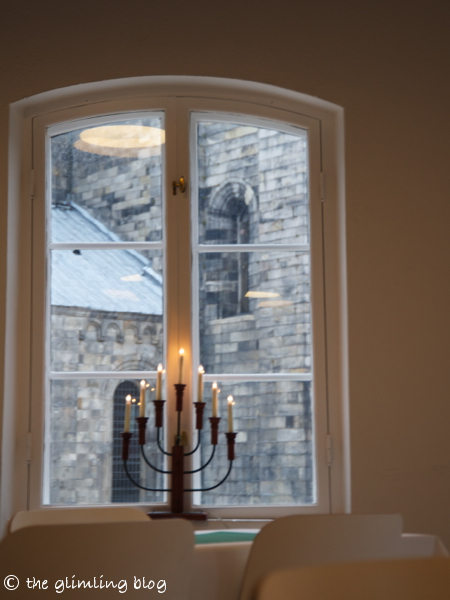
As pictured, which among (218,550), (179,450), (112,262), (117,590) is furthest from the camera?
A: (112,262)

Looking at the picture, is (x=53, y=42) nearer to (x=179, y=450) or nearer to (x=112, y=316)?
(x=112, y=316)

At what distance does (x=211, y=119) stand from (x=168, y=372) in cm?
114

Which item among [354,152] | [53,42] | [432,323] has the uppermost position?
[53,42]

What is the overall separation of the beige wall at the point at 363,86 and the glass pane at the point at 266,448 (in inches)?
10.2

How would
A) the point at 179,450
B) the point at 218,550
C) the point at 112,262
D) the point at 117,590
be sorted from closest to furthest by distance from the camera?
the point at 117,590 → the point at 218,550 → the point at 179,450 → the point at 112,262

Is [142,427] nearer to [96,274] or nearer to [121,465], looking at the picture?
[121,465]

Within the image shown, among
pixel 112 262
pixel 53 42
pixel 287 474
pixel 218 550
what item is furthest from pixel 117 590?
pixel 53 42

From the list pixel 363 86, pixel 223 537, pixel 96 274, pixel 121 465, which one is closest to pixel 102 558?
pixel 223 537

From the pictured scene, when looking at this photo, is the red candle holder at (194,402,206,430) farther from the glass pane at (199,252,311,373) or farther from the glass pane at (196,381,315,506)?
the glass pane at (199,252,311,373)

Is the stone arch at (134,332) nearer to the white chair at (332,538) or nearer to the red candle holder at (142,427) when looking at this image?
the red candle holder at (142,427)

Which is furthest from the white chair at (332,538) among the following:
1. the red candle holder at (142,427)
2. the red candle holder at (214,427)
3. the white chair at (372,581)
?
the red candle holder at (142,427)

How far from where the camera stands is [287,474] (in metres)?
2.68

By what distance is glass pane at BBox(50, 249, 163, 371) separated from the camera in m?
2.74

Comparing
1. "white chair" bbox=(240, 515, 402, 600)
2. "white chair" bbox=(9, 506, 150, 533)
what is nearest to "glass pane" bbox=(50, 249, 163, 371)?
"white chair" bbox=(9, 506, 150, 533)
